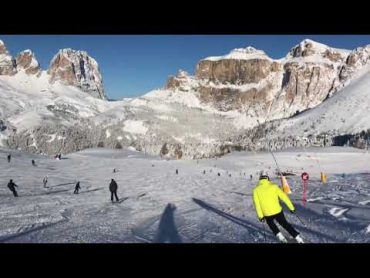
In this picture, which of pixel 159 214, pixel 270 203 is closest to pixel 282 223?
pixel 270 203

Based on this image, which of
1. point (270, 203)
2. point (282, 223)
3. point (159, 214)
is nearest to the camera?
point (270, 203)

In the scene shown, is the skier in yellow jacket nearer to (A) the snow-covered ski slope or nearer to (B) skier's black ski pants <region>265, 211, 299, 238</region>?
(B) skier's black ski pants <region>265, 211, 299, 238</region>

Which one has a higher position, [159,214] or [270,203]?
[270,203]

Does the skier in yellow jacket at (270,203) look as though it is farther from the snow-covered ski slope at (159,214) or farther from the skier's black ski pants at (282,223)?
the snow-covered ski slope at (159,214)

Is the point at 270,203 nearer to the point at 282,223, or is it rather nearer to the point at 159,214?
the point at 282,223

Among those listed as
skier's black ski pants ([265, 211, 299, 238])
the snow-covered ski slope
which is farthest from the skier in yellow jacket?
the snow-covered ski slope

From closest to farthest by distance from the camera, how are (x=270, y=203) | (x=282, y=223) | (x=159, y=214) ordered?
1. (x=270, y=203)
2. (x=282, y=223)
3. (x=159, y=214)

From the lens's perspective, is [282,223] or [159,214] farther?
[159,214]

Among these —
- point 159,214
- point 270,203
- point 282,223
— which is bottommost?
point 159,214

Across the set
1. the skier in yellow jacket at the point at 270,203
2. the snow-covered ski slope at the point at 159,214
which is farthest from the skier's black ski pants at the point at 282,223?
the snow-covered ski slope at the point at 159,214
